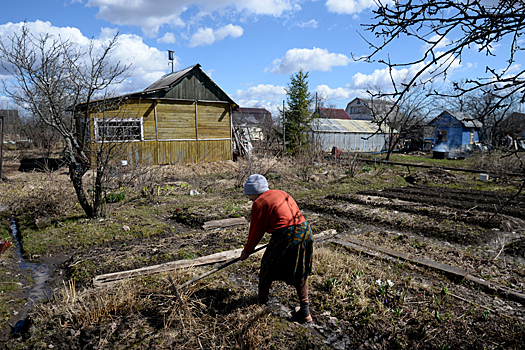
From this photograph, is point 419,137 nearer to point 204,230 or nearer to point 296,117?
point 296,117

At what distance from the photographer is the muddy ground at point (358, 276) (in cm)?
332

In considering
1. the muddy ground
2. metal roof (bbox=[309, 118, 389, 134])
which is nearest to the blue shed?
metal roof (bbox=[309, 118, 389, 134])

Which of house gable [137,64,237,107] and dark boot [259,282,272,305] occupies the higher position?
house gable [137,64,237,107]

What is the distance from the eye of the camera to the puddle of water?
418 centimetres

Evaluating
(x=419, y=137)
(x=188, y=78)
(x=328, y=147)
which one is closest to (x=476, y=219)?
(x=188, y=78)

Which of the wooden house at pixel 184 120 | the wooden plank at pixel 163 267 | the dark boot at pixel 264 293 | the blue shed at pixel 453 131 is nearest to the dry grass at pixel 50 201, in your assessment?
the wooden plank at pixel 163 267

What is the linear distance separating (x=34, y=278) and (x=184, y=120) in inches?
499

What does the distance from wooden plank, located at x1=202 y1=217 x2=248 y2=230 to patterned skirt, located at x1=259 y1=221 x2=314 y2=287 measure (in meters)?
3.88

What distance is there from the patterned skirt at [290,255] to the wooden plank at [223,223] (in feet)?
12.7

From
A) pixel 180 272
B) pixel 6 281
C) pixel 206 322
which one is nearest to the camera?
pixel 206 322

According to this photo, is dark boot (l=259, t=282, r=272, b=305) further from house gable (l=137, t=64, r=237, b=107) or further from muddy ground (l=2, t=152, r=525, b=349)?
house gable (l=137, t=64, r=237, b=107)

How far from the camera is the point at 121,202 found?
916 centimetres

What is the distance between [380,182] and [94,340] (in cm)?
1266

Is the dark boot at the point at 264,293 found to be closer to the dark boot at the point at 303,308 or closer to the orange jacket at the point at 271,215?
the dark boot at the point at 303,308
